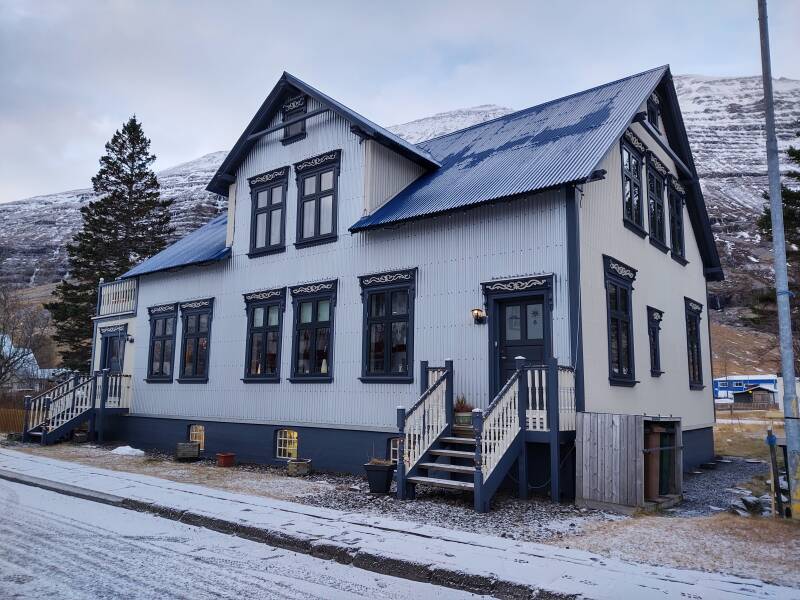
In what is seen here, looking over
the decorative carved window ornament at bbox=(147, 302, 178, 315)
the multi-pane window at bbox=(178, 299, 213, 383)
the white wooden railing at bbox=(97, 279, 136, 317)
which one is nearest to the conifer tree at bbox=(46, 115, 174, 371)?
the white wooden railing at bbox=(97, 279, 136, 317)

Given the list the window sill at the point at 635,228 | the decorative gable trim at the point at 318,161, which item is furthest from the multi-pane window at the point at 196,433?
the window sill at the point at 635,228

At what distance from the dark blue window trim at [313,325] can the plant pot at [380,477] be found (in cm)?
401

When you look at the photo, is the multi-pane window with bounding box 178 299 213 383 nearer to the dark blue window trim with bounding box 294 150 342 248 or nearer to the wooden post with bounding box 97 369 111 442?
the wooden post with bounding box 97 369 111 442

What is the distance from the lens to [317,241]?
1661cm

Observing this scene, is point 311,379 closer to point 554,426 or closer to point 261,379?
point 261,379

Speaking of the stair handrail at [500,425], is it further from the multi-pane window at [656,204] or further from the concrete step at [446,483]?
the multi-pane window at [656,204]

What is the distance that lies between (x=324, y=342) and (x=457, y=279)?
13.9ft

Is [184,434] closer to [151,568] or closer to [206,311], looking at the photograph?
[206,311]

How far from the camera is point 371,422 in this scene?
14539mm

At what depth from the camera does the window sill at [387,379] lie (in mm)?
13980

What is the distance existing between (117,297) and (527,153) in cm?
1645

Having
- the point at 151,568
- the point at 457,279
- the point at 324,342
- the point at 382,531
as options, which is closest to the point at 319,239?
the point at 324,342

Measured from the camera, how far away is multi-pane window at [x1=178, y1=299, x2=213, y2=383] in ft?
63.5

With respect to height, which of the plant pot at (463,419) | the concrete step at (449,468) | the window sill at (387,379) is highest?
the window sill at (387,379)
